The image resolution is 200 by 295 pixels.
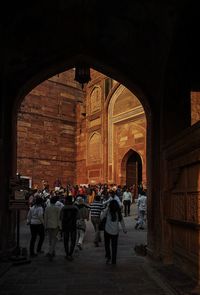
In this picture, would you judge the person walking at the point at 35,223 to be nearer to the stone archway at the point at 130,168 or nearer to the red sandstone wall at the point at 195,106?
the red sandstone wall at the point at 195,106

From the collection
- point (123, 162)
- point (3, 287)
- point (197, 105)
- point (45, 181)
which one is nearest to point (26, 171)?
point (45, 181)

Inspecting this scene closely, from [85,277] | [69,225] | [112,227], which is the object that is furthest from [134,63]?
[85,277]

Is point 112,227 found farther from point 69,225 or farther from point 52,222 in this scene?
point 52,222

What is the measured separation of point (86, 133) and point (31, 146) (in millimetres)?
4019

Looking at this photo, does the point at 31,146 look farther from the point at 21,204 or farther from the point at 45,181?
the point at 21,204

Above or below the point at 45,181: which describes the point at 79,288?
below

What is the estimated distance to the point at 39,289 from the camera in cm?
678

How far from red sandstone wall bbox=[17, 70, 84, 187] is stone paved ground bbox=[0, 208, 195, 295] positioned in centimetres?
2037

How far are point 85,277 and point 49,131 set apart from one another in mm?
25185

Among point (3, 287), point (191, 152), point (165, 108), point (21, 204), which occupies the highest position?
point (165, 108)

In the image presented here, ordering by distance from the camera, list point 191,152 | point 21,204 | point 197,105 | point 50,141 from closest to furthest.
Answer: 1. point 191,152
2. point 21,204
3. point 197,105
4. point 50,141

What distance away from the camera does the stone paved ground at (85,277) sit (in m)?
6.71

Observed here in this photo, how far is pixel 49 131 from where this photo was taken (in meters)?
32.4

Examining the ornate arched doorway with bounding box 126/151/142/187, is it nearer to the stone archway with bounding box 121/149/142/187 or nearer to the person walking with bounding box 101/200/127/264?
the stone archway with bounding box 121/149/142/187
